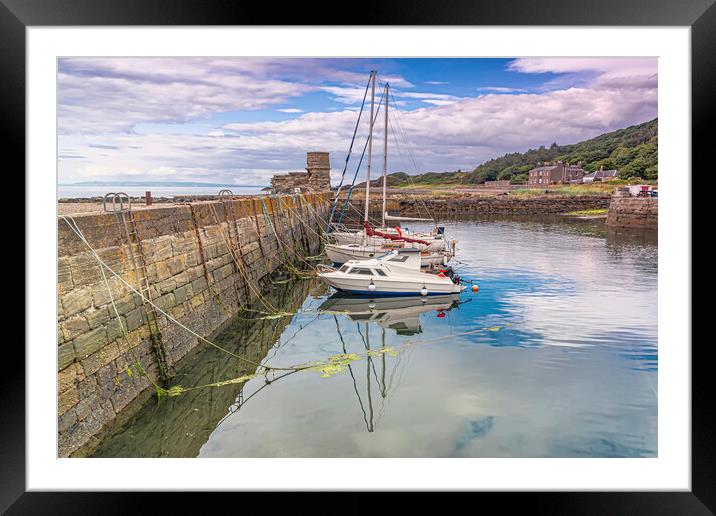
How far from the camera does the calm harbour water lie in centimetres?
638

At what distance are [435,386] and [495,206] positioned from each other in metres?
39.0

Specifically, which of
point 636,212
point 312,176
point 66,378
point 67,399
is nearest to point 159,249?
point 66,378

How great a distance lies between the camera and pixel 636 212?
32.7 meters

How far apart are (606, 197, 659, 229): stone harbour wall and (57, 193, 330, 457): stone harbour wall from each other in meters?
27.1

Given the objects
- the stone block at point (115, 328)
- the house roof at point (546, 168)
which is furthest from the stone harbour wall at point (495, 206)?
the stone block at point (115, 328)

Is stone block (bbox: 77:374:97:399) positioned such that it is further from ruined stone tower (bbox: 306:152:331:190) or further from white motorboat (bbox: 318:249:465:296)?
ruined stone tower (bbox: 306:152:331:190)

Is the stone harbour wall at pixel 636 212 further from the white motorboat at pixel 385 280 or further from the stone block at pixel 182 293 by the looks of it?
the stone block at pixel 182 293

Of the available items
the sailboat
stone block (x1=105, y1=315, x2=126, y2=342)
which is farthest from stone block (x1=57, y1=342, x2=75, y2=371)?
the sailboat

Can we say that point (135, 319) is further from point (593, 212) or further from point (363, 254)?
point (593, 212)

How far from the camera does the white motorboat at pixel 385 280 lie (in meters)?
14.2

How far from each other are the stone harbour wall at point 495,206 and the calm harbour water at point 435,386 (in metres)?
29.4
